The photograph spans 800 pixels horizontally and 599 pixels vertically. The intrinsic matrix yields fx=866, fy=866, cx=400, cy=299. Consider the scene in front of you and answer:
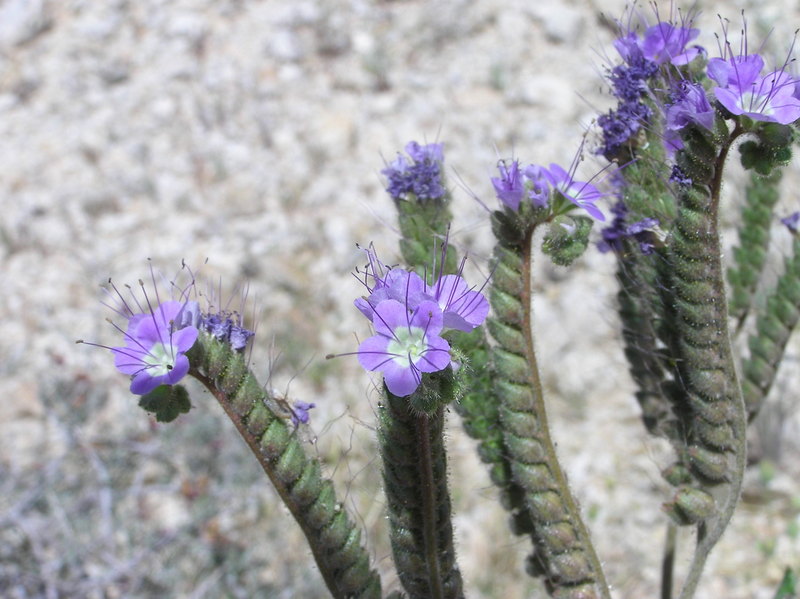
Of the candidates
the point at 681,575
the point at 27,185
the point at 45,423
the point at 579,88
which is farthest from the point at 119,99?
the point at 681,575

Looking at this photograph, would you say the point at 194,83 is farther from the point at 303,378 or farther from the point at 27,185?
the point at 303,378

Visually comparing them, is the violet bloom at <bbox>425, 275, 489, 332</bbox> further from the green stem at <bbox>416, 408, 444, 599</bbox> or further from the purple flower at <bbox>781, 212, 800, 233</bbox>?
the purple flower at <bbox>781, 212, 800, 233</bbox>

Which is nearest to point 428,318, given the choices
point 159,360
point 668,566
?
point 159,360

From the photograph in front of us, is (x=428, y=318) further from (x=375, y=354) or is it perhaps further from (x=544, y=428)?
(x=544, y=428)

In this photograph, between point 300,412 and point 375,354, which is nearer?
point 375,354

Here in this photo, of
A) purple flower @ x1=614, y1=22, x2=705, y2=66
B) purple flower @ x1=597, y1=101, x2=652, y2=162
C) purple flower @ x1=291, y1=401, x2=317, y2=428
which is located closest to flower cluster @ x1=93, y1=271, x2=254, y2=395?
purple flower @ x1=291, y1=401, x2=317, y2=428

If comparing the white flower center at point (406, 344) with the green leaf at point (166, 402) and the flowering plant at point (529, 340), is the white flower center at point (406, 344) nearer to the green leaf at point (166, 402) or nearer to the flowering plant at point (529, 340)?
the flowering plant at point (529, 340)
